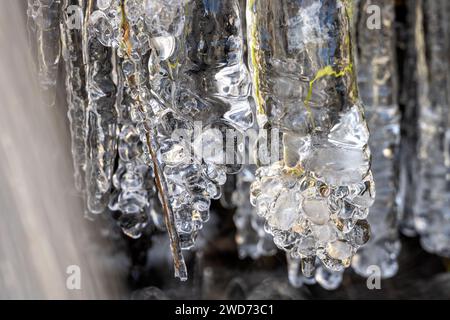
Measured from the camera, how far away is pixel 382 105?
147 cm

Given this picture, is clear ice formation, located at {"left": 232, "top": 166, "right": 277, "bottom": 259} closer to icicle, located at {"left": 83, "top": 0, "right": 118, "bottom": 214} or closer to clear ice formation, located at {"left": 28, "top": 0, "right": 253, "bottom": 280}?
icicle, located at {"left": 83, "top": 0, "right": 118, "bottom": 214}

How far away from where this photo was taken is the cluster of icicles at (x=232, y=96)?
87 centimetres

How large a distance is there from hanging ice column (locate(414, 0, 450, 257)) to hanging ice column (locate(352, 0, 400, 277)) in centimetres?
13

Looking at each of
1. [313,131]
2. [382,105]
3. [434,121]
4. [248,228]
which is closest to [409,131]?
[434,121]

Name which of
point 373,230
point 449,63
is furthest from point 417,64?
point 373,230

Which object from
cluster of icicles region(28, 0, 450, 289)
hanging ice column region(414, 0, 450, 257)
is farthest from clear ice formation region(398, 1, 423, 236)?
cluster of icicles region(28, 0, 450, 289)

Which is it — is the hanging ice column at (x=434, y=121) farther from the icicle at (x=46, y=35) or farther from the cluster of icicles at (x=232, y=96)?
the icicle at (x=46, y=35)

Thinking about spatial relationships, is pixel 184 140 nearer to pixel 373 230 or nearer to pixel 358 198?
pixel 358 198

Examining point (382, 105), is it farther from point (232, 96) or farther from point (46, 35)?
point (46, 35)

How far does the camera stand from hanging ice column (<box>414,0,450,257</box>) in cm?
157

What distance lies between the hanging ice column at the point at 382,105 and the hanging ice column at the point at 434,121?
13 centimetres

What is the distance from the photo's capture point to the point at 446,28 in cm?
156

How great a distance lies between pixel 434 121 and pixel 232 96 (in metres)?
0.83
